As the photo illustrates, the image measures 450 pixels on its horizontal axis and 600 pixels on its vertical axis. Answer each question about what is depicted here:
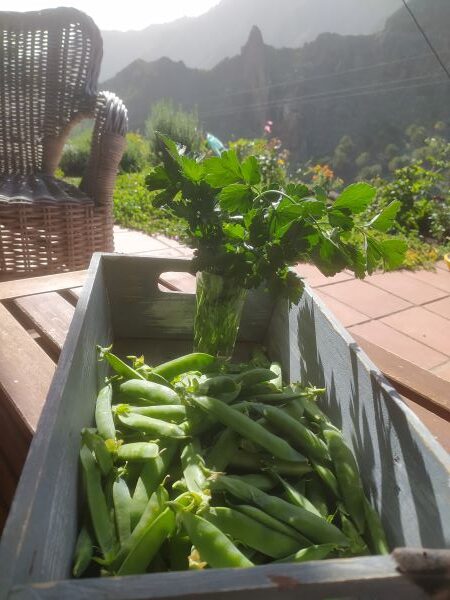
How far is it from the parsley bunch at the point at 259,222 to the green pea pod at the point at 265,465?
0.31 meters

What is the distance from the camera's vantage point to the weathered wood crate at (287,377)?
0.32 m

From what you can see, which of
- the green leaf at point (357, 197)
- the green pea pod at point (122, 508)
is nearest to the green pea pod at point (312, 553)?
the green pea pod at point (122, 508)

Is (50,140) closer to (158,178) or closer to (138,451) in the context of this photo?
(158,178)

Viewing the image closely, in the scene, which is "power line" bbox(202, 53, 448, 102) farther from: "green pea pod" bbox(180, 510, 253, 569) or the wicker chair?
"green pea pod" bbox(180, 510, 253, 569)

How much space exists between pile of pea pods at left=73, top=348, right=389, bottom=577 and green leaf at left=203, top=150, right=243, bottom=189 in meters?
0.36

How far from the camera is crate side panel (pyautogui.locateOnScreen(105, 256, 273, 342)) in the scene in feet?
3.83

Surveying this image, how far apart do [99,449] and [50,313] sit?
67 centimetres

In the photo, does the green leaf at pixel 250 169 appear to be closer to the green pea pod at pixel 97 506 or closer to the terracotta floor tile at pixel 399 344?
the green pea pod at pixel 97 506

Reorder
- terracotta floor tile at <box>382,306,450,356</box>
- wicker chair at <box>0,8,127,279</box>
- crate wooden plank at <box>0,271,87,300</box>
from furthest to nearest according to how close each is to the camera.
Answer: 1. terracotta floor tile at <box>382,306,450,356</box>
2. wicker chair at <box>0,8,127,279</box>
3. crate wooden plank at <box>0,271,87,300</box>

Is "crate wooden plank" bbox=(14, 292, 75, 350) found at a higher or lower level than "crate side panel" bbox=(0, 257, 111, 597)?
lower

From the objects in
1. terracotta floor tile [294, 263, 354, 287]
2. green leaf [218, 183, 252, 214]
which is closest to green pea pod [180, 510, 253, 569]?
green leaf [218, 183, 252, 214]

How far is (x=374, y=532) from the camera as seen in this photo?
23.9 inches

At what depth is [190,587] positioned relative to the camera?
31cm

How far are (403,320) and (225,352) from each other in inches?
73.5
